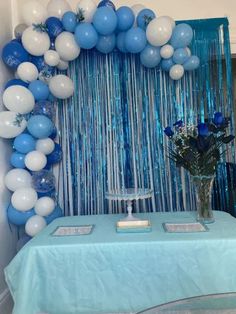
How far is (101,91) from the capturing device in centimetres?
268

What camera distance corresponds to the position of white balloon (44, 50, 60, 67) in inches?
91.8

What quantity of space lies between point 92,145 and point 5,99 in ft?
2.56

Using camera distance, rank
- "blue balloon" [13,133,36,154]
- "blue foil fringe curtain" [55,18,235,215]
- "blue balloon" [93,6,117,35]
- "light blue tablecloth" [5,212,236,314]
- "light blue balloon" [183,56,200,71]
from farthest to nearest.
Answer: "blue foil fringe curtain" [55,18,235,215]
"light blue balloon" [183,56,200,71]
"blue balloon" [13,133,36,154]
"blue balloon" [93,6,117,35]
"light blue tablecloth" [5,212,236,314]

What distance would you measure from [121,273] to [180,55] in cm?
162

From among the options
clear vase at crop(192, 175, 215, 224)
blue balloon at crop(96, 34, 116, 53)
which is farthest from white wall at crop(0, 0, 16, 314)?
clear vase at crop(192, 175, 215, 224)

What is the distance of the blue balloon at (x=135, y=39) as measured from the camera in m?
2.27

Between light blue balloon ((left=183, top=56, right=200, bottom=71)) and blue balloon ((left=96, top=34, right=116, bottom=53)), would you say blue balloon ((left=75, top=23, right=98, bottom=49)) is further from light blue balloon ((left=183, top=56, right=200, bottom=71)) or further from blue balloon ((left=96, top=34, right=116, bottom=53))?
light blue balloon ((left=183, top=56, right=200, bottom=71))

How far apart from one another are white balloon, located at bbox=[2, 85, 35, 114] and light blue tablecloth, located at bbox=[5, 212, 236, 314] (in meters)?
1.05

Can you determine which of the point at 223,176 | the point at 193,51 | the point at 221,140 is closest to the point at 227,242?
the point at 221,140

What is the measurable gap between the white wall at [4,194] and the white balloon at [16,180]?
7cm

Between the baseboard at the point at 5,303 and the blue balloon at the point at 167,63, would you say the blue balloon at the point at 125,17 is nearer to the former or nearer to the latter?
the blue balloon at the point at 167,63

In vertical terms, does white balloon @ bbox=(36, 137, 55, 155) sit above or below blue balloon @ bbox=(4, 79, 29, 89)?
below

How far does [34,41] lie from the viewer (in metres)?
2.28

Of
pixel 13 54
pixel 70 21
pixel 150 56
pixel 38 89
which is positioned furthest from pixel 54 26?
pixel 150 56
